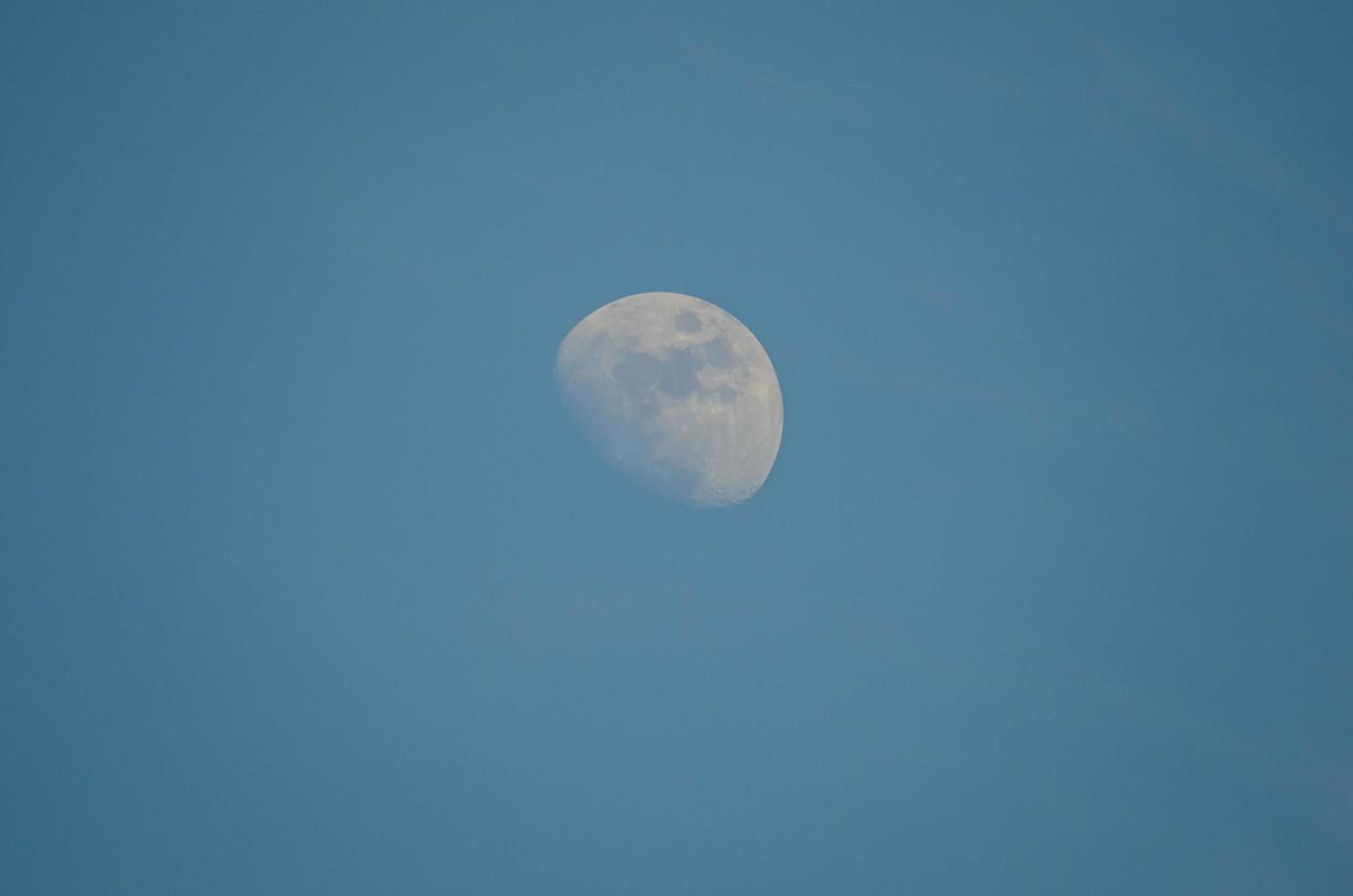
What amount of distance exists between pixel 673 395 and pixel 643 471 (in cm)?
94

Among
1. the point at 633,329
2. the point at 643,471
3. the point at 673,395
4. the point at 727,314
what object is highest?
the point at 727,314

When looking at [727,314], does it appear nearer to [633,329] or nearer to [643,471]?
[633,329]

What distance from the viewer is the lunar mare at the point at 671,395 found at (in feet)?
29.3

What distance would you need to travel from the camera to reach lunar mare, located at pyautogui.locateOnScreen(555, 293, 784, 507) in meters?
8.92

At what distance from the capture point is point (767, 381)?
9.82 meters

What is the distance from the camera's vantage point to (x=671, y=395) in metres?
8.91

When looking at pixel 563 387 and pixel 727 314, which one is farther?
pixel 727 314

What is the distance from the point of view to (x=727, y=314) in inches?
404

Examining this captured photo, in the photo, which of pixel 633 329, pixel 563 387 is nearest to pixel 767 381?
pixel 633 329

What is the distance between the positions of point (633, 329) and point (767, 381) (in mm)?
1787

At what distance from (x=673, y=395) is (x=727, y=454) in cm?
100

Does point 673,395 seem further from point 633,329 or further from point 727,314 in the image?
point 727,314

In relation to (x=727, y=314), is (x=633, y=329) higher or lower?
lower

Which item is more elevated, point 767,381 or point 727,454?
point 767,381
